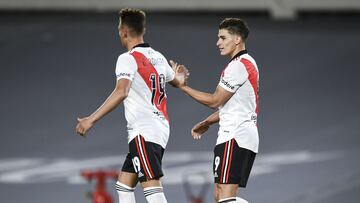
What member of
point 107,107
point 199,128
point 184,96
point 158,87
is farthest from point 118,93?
point 184,96

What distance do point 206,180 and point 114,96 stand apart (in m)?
4.33

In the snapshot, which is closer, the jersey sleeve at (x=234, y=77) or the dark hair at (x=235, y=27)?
the jersey sleeve at (x=234, y=77)

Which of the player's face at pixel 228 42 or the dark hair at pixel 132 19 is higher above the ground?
the dark hair at pixel 132 19

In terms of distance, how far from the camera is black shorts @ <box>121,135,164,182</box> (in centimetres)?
671

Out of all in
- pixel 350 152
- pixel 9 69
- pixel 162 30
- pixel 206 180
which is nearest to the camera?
pixel 206 180

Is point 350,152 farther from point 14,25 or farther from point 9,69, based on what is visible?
point 14,25

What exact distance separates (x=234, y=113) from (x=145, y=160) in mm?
744

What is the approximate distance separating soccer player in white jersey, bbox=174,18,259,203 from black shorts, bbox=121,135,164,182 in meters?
0.44

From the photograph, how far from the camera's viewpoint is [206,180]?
10.7 meters

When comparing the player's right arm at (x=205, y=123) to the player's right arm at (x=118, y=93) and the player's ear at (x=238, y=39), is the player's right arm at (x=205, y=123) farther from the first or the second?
the player's right arm at (x=118, y=93)

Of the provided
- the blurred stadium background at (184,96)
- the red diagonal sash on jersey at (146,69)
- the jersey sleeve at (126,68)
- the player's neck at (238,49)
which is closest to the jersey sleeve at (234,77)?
the player's neck at (238,49)

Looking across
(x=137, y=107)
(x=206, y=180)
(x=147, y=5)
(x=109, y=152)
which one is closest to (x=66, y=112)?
(x=109, y=152)

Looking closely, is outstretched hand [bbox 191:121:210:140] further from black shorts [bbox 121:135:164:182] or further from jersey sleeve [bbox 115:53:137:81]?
jersey sleeve [bbox 115:53:137:81]

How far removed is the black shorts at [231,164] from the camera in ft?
22.1
